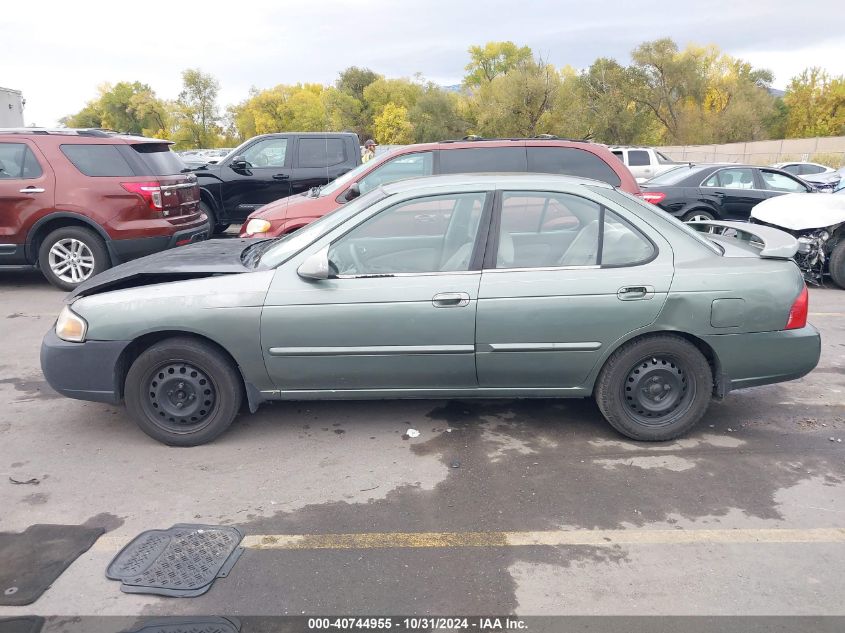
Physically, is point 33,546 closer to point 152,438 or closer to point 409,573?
point 152,438

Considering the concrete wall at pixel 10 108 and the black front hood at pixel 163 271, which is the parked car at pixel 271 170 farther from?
the concrete wall at pixel 10 108

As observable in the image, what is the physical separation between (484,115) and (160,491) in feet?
152

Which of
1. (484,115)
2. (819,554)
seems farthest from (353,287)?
(484,115)

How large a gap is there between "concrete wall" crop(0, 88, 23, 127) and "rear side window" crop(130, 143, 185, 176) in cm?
954

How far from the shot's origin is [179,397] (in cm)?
416

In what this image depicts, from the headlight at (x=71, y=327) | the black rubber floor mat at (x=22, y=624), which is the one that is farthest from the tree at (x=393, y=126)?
the black rubber floor mat at (x=22, y=624)

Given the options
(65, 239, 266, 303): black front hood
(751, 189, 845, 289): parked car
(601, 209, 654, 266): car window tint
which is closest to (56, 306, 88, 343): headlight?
→ (65, 239, 266, 303): black front hood

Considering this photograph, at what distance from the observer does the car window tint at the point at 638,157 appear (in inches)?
797

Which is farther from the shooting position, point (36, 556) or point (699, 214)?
point (699, 214)

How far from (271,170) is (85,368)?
25.5 ft

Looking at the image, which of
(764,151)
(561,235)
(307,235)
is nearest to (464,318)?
(561,235)

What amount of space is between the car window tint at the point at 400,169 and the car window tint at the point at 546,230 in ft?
11.3

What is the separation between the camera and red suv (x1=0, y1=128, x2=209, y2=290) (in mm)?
8039

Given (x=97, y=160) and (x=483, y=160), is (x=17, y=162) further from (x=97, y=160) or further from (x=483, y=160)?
(x=483, y=160)
